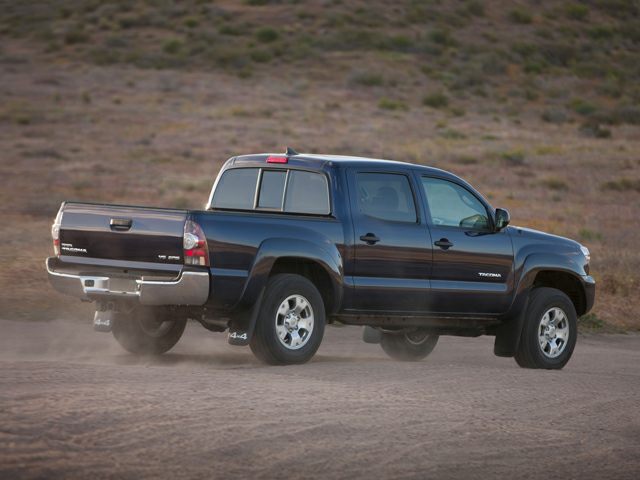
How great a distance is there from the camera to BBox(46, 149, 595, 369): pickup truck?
10648 millimetres

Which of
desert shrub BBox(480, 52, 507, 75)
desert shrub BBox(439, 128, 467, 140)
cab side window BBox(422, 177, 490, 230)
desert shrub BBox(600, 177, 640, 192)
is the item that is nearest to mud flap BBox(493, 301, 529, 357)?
cab side window BBox(422, 177, 490, 230)

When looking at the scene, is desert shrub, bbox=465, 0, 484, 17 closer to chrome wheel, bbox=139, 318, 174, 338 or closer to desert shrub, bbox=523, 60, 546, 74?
desert shrub, bbox=523, 60, 546, 74

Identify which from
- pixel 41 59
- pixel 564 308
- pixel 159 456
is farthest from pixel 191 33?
pixel 159 456

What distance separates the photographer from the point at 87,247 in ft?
36.0

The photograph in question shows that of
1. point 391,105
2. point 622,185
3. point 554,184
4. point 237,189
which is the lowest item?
point 237,189

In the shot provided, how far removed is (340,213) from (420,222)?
0.89m

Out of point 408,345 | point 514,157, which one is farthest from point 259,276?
point 514,157

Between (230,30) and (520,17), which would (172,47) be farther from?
(520,17)

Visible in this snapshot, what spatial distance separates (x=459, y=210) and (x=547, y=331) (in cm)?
157

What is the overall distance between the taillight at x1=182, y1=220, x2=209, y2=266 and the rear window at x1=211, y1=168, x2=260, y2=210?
6.03ft

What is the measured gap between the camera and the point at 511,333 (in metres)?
12.8

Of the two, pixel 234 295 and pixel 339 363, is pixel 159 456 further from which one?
pixel 339 363

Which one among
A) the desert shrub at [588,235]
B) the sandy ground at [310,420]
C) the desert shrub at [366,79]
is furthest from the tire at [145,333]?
the desert shrub at [366,79]

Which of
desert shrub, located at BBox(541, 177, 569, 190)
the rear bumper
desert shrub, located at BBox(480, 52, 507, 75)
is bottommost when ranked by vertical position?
the rear bumper
